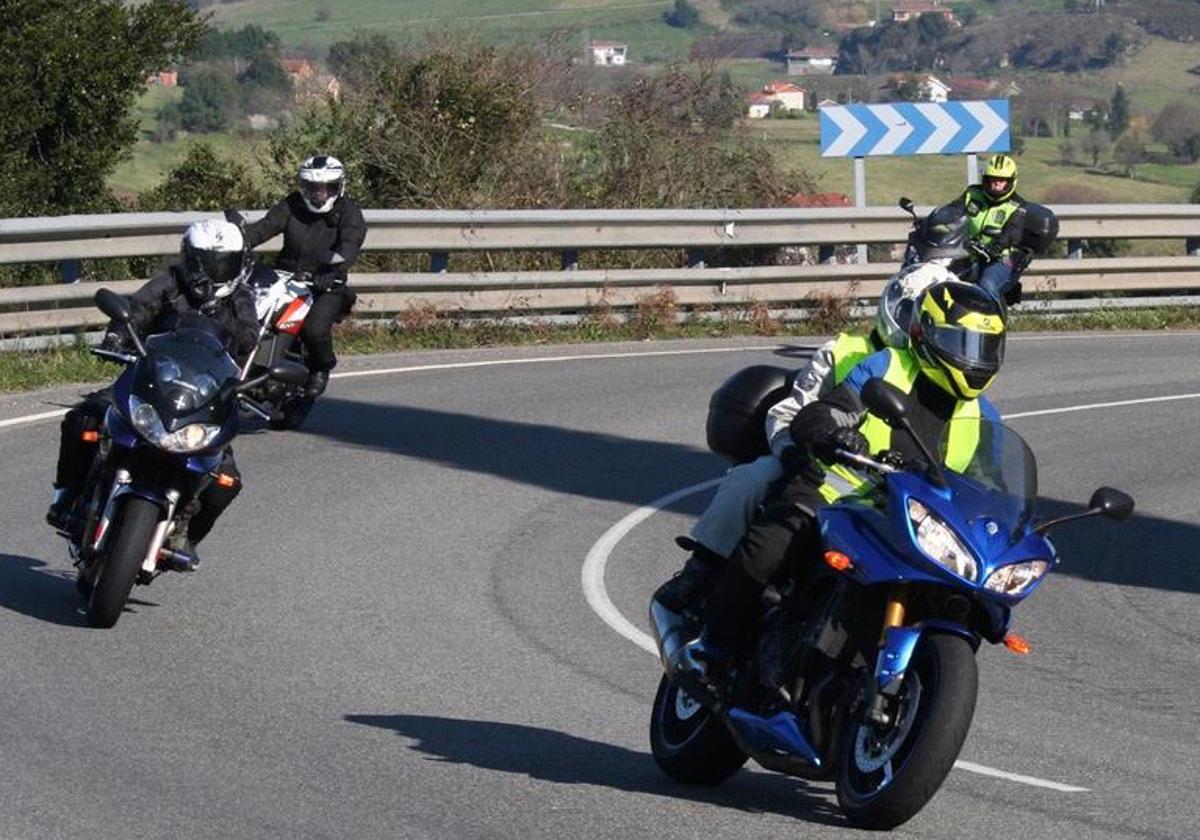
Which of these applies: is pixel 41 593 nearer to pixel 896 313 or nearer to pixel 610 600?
pixel 610 600

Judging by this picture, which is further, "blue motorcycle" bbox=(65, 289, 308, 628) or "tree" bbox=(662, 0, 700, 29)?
"tree" bbox=(662, 0, 700, 29)

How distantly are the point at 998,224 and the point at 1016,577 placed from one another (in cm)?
1119

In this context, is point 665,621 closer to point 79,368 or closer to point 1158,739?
point 1158,739

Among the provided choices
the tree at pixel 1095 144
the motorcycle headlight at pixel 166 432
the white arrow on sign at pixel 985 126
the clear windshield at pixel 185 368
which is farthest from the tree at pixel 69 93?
the tree at pixel 1095 144

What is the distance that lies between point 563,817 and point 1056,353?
13778 millimetres

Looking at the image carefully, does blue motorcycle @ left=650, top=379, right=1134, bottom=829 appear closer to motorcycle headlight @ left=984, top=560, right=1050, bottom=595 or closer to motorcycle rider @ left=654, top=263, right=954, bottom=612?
motorcycle headlight @ left=984, top=560, right=1050, bottom=595

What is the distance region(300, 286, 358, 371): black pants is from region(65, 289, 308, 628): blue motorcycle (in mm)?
4994

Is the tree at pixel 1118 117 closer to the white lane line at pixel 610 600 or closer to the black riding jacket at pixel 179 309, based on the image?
the white lane line at pixel 610 600

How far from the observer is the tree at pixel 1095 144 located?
181ft

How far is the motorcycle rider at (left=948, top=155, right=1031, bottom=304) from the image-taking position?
16.9 meters

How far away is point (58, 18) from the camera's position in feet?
88.4

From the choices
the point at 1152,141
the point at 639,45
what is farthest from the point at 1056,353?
the point at 639,45

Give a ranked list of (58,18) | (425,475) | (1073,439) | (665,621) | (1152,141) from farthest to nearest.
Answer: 1. (1152,141)
2. (58,18)
3. (1073,439)
4. (425,475)
5. (665,621)

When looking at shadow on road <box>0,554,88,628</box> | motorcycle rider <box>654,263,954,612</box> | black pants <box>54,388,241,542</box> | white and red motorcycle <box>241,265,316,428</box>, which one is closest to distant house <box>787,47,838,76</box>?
white and red motorcycle <box>241,265,316,428</box>
